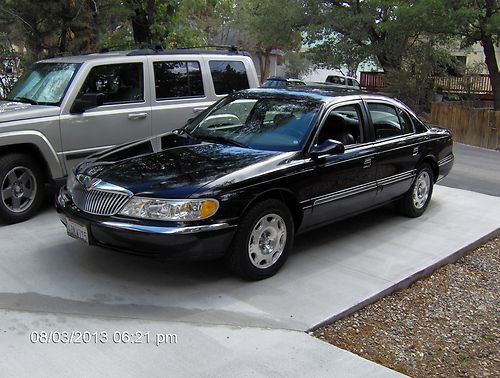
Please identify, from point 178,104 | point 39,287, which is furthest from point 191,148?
point 178,104

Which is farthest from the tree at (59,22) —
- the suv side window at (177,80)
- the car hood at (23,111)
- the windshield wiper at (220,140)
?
the windshield wiper at (220,140)

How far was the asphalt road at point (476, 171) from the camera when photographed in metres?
9.05

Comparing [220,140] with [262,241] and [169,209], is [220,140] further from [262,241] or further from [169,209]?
[169,209]

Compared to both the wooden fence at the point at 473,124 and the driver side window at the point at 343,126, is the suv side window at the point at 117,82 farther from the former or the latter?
the wooden fence at the point at 473,124

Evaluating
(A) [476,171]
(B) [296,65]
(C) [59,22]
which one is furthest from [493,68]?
(B) [296,65]

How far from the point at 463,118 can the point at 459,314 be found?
40.1ft

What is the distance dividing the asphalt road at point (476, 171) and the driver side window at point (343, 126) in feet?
12.8

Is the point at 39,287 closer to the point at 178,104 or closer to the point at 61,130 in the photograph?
the point at 61,130

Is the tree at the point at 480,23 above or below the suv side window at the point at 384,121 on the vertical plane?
above

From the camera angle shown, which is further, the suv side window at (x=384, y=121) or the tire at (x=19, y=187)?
the suv side window at (x=384, y=121)

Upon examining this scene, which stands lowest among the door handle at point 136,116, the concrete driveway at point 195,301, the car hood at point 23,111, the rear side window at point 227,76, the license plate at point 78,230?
the concrete driveway at point 195,301

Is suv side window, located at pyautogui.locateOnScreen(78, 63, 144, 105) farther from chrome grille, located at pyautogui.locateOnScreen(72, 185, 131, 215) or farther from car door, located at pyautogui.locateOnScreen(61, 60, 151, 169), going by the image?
chrome grille, located at pyautogui.locateOnScreen(72, 185, 131, 215)

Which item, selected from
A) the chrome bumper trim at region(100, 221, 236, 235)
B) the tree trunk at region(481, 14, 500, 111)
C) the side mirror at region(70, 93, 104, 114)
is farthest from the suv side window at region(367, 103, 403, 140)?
the tree trunk at region(481, 14, 500, 111)

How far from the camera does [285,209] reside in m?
4.71
